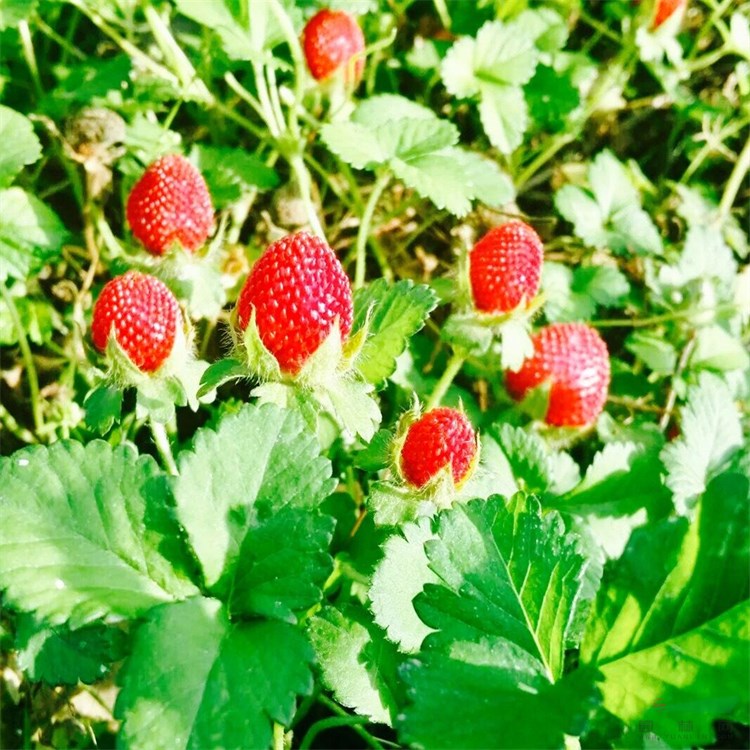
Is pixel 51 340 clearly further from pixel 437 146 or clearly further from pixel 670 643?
pixel 670 643

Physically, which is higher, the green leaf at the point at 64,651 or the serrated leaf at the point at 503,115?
the serrated leaf at the point at 503,115

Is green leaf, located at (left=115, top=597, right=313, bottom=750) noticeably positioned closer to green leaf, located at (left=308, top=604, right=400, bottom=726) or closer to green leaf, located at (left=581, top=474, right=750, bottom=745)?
green leaf, located at (left=308, top=604, right=400, bottom=726)

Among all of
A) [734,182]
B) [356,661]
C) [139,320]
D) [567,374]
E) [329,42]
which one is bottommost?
[356,661]

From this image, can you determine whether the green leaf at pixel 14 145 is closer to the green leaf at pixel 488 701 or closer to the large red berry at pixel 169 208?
the large red berry at pixel 169 208

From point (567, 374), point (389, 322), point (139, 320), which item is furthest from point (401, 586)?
point (567, 374)

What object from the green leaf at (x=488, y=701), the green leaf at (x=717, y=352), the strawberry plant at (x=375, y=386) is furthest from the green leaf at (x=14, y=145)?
the green leaf at (x=717, y=352)

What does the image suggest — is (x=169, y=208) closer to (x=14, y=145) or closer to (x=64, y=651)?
(x=14, y=145)

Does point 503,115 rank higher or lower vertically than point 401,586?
higher
